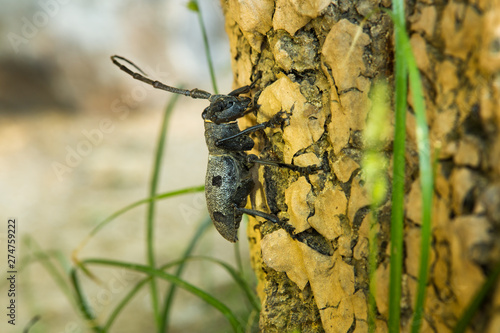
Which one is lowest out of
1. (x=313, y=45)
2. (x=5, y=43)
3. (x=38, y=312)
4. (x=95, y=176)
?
(x=38, y=312)

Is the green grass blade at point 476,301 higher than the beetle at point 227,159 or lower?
lower

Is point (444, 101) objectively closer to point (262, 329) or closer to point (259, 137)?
point (259, 137)

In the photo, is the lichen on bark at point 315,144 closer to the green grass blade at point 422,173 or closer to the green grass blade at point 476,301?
the green grass blade at point 422,173

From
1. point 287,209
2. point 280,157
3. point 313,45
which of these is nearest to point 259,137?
point 280,157

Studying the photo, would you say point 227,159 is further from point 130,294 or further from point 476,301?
point 476,301

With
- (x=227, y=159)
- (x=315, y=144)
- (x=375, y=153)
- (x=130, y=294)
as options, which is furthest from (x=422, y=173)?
(x=130, y=294)

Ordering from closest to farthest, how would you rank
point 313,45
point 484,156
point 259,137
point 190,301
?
1. point 484,156
2. point 313,45
3. point 259,137
4. point 190,301

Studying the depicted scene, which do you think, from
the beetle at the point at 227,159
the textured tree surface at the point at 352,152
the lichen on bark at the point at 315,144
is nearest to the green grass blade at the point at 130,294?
the beetle at the point at 227,159
